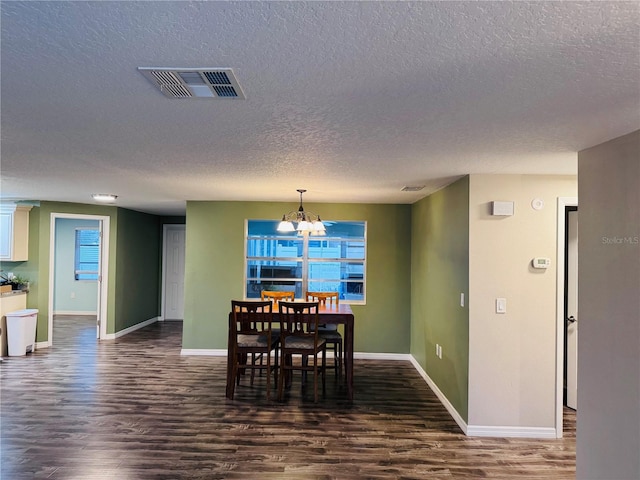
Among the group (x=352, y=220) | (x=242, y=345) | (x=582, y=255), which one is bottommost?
(x=242, y=345)

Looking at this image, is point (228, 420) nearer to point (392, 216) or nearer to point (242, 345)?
point (242, 345)

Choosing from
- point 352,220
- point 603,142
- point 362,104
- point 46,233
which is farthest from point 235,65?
point 46,233

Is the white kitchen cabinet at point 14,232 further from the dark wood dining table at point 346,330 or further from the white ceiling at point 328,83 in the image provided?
the dark wood dining table at point 346,330

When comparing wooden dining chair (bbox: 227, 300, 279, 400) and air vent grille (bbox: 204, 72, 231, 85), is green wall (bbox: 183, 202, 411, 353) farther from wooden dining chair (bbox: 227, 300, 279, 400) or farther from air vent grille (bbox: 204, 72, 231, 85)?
air vent grille (bbox: 204, 72, 231, 85)

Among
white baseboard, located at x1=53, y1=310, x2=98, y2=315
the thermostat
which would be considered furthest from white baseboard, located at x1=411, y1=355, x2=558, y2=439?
white baseboard, located at x1=53, y1=310, x2=98, y2=315

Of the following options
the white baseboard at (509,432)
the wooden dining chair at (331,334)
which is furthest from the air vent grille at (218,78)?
the wooden dining chair at (331,334)

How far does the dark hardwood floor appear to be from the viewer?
2930 mm

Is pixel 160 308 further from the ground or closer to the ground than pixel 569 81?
closer to the ground

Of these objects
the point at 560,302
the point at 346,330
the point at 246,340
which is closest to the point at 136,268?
the point at 246,340

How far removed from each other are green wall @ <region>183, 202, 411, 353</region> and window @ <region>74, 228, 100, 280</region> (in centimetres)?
443

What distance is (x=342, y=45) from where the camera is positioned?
134cm

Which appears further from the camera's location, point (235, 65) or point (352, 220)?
point (352, 220)

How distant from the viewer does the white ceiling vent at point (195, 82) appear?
156cm

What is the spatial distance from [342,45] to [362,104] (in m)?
0.57
